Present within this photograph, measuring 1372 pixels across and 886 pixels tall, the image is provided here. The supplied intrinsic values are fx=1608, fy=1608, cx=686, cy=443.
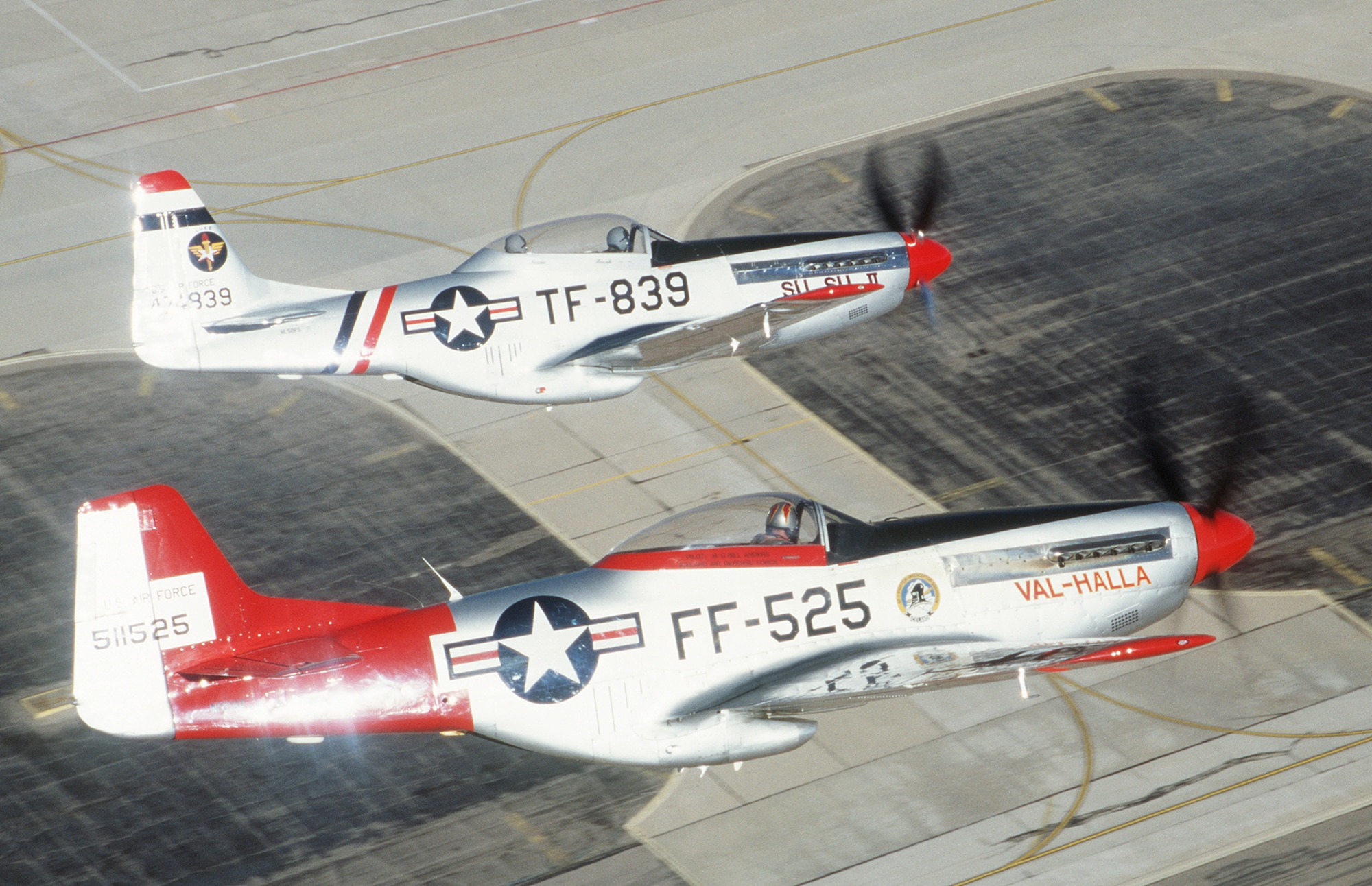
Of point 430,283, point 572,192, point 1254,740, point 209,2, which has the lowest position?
point 1254,740

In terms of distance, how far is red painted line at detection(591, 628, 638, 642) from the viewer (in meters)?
18.5

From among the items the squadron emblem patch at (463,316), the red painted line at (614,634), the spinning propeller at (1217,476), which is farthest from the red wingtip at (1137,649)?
the squadron emblem patch at (463,316)

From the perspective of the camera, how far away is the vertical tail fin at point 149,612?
55.0 ft

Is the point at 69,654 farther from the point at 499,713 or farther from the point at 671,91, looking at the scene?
the point at 671,91

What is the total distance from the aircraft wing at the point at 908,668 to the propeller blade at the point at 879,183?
40.4ft

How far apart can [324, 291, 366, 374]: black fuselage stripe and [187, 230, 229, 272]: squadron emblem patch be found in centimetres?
198

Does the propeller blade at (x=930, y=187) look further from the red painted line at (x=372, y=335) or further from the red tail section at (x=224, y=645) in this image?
the red tail section at (x=224, y=645)

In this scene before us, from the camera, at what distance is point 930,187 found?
27.6 m

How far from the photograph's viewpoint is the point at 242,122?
35438 mm

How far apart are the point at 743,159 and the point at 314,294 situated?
11.6 m

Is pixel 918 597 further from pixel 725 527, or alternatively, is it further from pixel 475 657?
pixel 475 657

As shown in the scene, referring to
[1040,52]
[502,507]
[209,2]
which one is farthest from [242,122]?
[1040,52]

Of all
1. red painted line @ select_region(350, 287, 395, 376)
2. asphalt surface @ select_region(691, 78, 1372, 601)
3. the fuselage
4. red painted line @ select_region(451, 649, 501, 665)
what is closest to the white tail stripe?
the fuselage

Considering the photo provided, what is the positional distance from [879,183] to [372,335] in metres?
11.7
